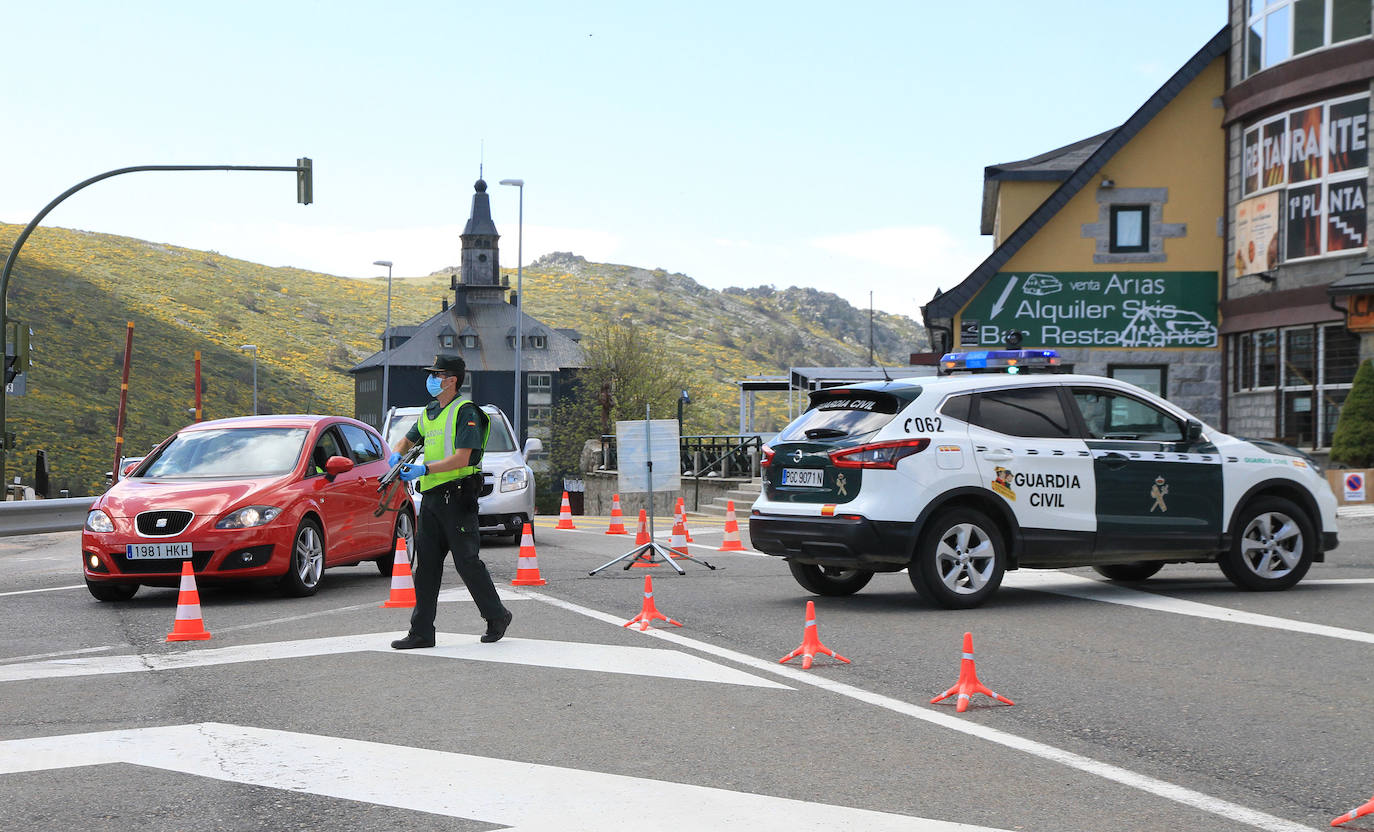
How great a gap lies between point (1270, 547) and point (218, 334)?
111121mm

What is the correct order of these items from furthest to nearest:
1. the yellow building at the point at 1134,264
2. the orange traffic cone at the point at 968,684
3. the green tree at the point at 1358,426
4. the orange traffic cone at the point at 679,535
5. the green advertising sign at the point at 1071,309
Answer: the green advertising sign at the point at 1071,309, the yellow building at the point at 1134,264, the green tree at the point at 1358,426, the orange traffic cone at the point at 679,535, the orange traffic cone at the point at 968,684

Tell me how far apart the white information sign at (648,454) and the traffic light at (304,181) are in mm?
13599

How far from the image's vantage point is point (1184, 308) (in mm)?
29328

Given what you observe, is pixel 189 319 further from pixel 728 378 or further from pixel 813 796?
pixel 813 796

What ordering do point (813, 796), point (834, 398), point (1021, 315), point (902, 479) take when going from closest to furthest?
point (813, 796) < point (902, 479) < point (834, 398) < point (1021, 315)

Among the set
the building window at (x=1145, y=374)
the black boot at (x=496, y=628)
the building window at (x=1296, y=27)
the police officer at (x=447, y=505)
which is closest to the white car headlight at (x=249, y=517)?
the police officer at (x=447, y=505)

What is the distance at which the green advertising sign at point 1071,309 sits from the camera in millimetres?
29703

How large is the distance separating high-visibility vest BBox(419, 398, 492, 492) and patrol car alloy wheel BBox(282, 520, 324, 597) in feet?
11.2

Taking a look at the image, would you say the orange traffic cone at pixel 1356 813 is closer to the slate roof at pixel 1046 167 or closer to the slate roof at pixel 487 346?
the slate roof at pixel 1046 167

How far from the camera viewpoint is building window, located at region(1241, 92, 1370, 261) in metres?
24.7

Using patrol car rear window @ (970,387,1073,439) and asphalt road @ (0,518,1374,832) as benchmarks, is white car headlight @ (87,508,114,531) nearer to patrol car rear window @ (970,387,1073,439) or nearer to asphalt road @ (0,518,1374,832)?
asphalt road @ (0,518,1374,832)

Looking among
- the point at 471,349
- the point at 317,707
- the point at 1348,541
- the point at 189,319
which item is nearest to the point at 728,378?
the point at 471,349

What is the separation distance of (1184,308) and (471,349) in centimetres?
8578

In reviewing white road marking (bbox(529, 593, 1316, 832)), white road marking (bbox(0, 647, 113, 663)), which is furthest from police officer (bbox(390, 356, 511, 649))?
white road marking (bbox(0, 647, 113, 663))
